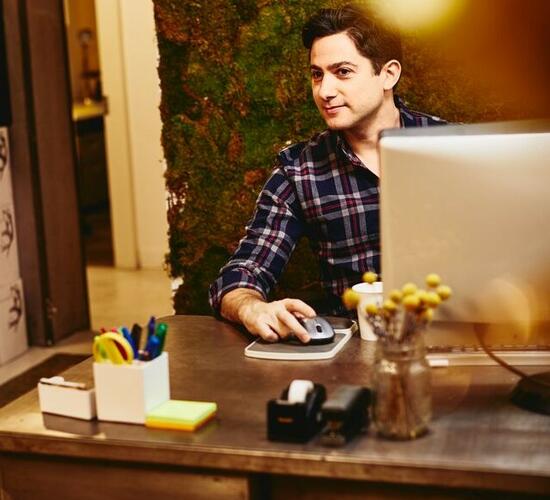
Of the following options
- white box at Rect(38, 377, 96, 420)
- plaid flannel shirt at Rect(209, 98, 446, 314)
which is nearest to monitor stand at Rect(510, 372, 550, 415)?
white box at Rect(38, 377, 96, 420)

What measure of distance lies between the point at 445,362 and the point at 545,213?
1.26 ft

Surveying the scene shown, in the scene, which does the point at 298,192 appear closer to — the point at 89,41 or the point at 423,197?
the point at 423,197

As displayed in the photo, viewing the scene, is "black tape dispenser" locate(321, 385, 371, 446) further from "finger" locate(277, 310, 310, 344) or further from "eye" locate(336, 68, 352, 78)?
"eye" locate(336, 68, 352, 78)

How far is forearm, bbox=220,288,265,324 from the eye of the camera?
201 centimetres

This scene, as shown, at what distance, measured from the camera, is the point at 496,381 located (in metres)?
1.64

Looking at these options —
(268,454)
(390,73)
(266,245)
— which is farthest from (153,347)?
(390,73)

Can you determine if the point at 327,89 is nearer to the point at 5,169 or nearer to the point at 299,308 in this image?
the point at 299,308

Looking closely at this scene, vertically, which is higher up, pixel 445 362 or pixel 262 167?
pixel 262 167

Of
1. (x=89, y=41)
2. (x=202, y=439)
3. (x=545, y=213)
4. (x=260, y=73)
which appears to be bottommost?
(x=202, y=439)

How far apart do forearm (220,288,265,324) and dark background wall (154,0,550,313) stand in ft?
3.62

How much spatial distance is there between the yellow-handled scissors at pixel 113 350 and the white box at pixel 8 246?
2810mm

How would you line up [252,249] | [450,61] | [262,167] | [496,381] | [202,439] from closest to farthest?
[202,439] → [496,381] → [252,249] → [450,61] → [262,167]

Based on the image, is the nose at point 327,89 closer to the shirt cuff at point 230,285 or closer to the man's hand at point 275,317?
the shirt cuff at point 230,285

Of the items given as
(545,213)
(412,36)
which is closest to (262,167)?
(412,36)
